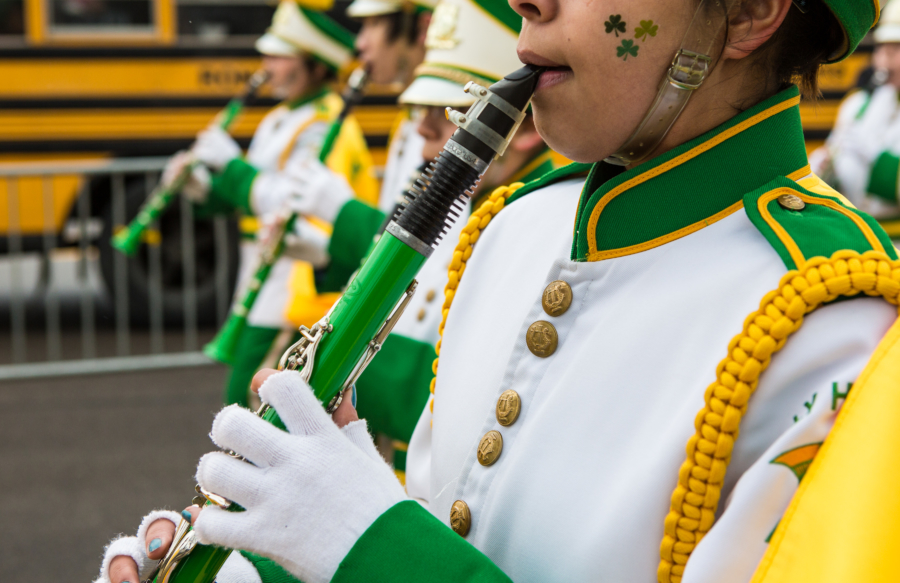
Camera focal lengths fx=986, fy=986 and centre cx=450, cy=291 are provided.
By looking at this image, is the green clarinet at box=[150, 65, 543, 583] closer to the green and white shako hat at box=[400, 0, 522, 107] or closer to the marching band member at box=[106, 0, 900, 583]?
the marching band member at box=[106, 0, 900, 583]

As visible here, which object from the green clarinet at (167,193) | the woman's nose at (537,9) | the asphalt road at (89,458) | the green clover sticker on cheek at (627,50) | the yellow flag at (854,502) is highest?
the woman's nose at (537,9)

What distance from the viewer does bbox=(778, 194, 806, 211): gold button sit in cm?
107

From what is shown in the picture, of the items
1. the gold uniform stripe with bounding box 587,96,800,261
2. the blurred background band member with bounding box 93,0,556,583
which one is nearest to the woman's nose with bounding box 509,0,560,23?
the gold uniform stripe with bounding box 587,96,800,261

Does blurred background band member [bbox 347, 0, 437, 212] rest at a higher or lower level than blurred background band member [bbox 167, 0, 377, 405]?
higher

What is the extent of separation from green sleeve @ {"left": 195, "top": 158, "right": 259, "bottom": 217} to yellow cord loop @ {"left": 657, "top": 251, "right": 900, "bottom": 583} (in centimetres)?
368

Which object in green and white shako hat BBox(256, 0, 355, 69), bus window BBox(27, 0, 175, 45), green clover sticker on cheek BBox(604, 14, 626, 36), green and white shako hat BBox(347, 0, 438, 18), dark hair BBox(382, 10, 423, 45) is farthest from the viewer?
bus window BBox(27, 0, 175, 45)

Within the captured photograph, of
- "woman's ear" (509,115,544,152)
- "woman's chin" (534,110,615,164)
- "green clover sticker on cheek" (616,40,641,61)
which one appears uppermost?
"green clover sticker on cheek" (616,40,641,61)

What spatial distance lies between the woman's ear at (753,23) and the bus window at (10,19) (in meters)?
6.72

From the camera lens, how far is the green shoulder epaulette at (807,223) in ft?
3.29

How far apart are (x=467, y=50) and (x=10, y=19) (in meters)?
5.36

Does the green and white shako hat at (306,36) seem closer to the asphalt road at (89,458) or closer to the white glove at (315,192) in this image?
the white glove at (315,192)

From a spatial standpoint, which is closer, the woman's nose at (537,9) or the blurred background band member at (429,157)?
the woman's nose at (537,9)

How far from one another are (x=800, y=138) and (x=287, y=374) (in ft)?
2.12

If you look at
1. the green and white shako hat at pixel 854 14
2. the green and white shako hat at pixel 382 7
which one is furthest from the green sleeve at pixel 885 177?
the green and white shako hat at pixel 854 14
